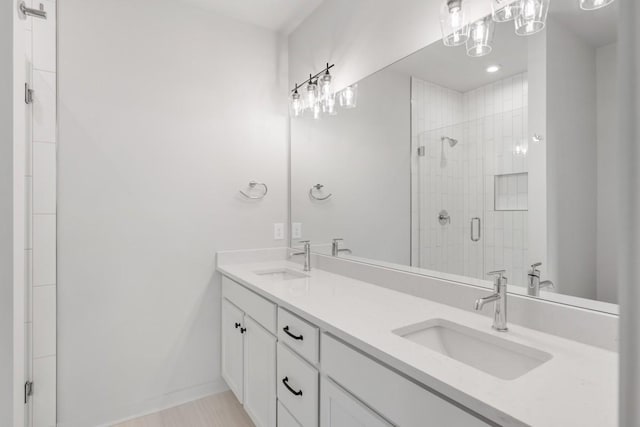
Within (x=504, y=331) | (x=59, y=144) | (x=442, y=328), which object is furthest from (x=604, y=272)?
(x=59, y=144)

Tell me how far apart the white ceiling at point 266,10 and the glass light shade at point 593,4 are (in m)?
1.57

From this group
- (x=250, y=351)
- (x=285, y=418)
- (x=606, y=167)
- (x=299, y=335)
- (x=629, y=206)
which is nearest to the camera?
(x=629, y=206)

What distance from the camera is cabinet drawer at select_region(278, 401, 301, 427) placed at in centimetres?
135

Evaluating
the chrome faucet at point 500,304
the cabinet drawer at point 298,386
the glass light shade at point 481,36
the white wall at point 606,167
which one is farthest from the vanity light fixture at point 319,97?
the cabinet drawer at point 298,386

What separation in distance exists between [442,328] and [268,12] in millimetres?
2236

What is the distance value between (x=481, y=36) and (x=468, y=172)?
20.4 inches

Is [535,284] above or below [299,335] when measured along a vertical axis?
above

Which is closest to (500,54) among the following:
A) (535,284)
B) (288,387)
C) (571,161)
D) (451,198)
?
(571,161)

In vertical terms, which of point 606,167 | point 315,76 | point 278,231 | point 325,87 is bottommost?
point 278,231

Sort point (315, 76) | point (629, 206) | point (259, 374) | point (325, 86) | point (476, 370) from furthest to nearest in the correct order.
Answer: point (315, 76) → point (325, 86) → point (259, 374) → point (476, 370) → point (629, 206)

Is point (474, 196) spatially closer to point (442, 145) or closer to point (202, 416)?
point (442, 145)

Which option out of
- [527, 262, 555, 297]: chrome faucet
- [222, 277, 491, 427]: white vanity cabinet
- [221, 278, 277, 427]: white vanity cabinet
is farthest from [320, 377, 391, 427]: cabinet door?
[527, 262, 555, 297]: chrome faucet

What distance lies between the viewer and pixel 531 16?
1.11 meters

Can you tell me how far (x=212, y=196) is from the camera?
2.22 metres
